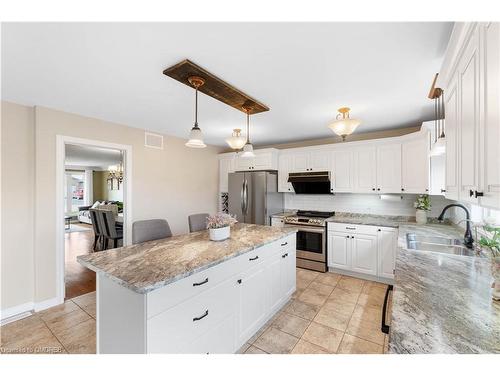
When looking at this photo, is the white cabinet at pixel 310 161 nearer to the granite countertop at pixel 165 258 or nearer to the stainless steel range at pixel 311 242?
the stainless steel range at pixel 311 242

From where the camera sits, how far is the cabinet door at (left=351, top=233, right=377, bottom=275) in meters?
3.32

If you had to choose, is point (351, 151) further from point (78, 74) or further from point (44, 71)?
point (44, 71)

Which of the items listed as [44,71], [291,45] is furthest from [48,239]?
[291,45]

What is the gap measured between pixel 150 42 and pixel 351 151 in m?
3.37

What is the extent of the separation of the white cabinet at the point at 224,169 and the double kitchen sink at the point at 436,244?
135 inches

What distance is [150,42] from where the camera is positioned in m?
1.46

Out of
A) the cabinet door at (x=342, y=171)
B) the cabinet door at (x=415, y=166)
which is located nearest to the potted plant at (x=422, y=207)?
the cabinet door at (x=415, y=166)

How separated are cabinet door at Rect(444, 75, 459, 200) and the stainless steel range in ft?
7.67

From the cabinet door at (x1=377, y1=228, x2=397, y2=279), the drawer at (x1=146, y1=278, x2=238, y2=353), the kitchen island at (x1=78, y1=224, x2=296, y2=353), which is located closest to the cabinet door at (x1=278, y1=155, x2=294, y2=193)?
the cabinet door at (x1=377, y1=228, x2=397, y2=279)

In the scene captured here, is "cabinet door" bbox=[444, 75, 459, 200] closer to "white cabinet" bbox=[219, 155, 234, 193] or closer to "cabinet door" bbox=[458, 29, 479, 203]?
"cabinet door" bbox=[458, 29, 479, 203]

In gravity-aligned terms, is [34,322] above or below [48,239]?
below

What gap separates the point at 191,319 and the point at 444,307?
1.43m

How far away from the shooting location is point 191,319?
1.49m

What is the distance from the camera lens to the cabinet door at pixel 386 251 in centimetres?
319
